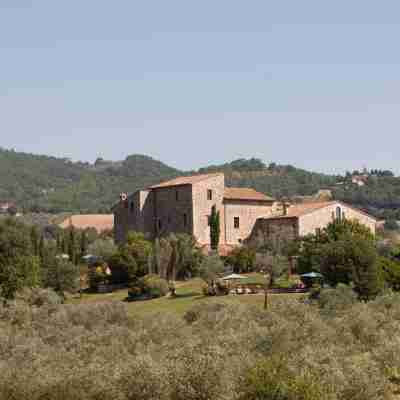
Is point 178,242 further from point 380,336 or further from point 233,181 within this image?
point 233,181

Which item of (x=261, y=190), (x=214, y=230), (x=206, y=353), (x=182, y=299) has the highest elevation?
→ (x=261, y=190)

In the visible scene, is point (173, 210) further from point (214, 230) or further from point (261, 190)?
point (261, 190)

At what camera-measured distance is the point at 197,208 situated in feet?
203

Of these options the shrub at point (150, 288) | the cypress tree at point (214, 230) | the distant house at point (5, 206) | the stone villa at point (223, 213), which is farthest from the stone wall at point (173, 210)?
the distant house at point (5, 206)

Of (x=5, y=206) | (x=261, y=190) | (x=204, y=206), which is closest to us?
(x=204, y=206)

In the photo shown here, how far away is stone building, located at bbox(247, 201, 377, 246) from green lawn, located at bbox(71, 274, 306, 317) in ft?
27.2

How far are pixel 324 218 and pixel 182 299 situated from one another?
67.0 feet

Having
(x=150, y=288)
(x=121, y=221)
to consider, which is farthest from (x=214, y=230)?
(x=150, y=288)

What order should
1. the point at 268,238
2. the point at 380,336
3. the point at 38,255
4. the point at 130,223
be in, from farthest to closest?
1. the point at 130,223
2. the point at 268,238
3. the point at 38,255
4. the point at 380,336

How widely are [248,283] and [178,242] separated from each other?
27.1 ft

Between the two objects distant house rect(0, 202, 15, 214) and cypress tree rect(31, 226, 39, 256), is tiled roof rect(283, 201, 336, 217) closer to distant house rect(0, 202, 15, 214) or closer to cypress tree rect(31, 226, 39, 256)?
cypress tree rect(31, 226, 39, 256)

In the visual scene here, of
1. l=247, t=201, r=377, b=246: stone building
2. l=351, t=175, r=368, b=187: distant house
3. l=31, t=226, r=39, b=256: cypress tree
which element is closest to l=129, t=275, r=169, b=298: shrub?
l=31, t=226, r=39, b=256: cypress tree

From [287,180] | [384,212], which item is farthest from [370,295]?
[287,180]

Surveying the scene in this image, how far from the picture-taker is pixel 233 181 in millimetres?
168250
